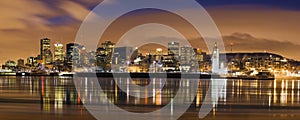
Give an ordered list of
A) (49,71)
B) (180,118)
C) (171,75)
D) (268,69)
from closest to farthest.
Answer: (180,118), (171,75), (268,69), (49,71)

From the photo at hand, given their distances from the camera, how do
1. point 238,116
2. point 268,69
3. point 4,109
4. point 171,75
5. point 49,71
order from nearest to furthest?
point 238,116, point 4,109, point 171,75, point 268,69, point 49,71

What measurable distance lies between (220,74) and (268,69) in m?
16.6

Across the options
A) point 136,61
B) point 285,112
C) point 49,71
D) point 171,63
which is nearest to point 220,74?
point 171,63

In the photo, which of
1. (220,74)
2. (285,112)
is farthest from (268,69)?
(285,112)

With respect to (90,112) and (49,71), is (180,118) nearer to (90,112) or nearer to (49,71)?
(90,112)

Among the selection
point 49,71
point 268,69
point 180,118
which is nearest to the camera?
point 180,118

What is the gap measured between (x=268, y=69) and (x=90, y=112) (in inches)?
5644

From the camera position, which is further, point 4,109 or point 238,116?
point 4,109

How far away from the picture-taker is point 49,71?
171750 millimetres

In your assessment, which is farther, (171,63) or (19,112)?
(171,63)

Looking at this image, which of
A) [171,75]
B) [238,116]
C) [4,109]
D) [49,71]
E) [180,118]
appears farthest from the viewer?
[49,71]

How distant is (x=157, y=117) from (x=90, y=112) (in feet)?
9.13

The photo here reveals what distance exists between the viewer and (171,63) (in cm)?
15175

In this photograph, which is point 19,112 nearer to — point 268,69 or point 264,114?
point 264,114
